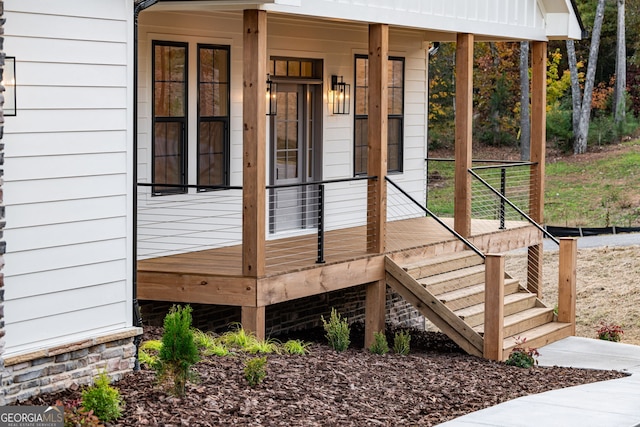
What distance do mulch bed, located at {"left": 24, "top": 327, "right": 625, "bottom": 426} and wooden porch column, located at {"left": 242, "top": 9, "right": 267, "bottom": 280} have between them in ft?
4.45

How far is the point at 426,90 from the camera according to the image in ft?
62.0

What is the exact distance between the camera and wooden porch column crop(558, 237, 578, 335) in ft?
50.5

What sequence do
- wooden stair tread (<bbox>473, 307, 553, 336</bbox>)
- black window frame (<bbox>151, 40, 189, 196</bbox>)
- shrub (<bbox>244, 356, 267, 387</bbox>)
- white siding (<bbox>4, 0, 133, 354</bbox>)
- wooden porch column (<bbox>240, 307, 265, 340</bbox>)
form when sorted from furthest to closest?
wooden stair tread (<bbox>473, 307, 553, 336</bbox>), black window frame (<bbox>151, 40, 189, 196</bbox>), wooden porch column (<bbox>240, 307, 265, 340</bbox>), shrub (<bbox>244, 356, 267, 387</bbox>), white siding (<bbox>4, 0, 133, 354</bbox>)

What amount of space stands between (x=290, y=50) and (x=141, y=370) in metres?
6.98

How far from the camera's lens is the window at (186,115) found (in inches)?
523

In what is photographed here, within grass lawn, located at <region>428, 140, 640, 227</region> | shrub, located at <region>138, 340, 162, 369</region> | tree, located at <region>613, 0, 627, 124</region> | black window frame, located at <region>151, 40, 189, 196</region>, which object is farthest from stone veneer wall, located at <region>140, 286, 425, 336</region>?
tree, located at <region>613, 0, 627, 124</region>

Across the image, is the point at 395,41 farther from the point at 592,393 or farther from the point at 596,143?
the point at 596,143

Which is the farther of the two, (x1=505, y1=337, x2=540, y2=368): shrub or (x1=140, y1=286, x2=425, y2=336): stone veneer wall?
(x1=140, y1=286, x2=425, y2=336): stone veneer wall

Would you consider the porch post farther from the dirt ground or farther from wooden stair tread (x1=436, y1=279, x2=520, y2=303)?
the dirt ground

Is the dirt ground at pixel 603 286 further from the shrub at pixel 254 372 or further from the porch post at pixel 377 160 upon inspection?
the shrub at pixel 254 372

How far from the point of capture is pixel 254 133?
11750mm

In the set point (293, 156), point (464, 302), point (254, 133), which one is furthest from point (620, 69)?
point (254, 133)

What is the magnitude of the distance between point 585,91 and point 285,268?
26.2 m

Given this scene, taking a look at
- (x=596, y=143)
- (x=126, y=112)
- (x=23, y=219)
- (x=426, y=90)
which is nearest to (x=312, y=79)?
(x=426, y=90)
